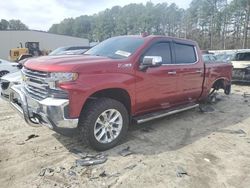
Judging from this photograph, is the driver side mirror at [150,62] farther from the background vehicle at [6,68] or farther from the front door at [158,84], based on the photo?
the background vehicle at [6,68]

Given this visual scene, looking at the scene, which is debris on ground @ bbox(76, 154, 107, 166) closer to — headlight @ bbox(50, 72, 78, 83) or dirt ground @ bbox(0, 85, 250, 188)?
dirt ground @ bbox(0, 85, 250, 188)

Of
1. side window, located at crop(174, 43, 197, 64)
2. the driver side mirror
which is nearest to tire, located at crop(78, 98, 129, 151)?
the driver side mirror

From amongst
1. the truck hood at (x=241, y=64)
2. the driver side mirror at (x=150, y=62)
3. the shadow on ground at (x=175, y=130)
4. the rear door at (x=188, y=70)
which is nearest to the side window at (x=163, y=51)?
the rear door at (x=188, y=70)

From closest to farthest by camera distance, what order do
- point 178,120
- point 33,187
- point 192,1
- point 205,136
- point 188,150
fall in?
point 33,187 < point 188,150 < point 205,136 < point 178,120 < point 192,1

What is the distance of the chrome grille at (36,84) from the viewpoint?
396cm

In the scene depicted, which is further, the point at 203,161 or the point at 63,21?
the point at 63,21

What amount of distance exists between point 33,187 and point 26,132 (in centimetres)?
211

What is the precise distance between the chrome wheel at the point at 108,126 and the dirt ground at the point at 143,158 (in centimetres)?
24

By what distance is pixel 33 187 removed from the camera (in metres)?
3.34

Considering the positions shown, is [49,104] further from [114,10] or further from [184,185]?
[114,10]

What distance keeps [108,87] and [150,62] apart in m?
0.93

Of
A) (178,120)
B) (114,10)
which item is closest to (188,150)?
(178,120)

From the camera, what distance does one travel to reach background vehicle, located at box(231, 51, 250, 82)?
11.9 metres

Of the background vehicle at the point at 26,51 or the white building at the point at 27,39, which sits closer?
the background vehicle at the point at 26,51
